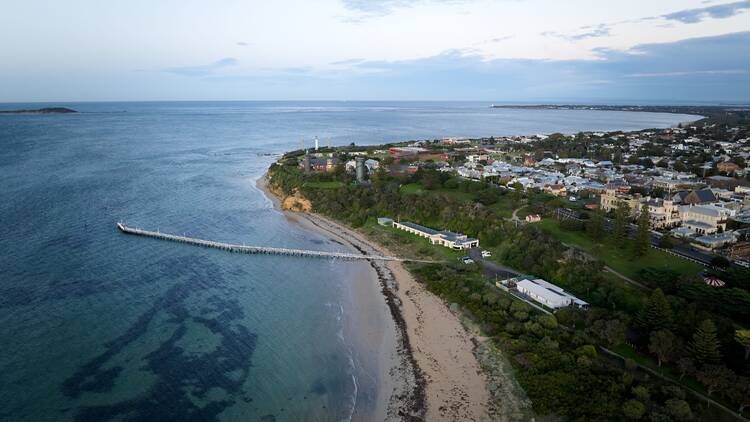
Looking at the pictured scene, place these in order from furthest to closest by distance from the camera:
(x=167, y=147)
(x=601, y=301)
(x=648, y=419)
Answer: (x=167, y=147)
(x=601, y=301)
(x=648, y=419)

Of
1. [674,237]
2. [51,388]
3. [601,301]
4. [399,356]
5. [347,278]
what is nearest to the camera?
[51,388]

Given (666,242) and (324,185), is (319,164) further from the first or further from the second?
(666,242)

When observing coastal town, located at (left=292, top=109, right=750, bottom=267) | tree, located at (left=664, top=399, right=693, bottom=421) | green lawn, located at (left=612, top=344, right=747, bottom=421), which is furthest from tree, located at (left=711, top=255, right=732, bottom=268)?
tree, located at (left=664, top=399, right=693, bottom=421)

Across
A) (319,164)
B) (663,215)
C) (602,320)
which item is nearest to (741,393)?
(602,320)

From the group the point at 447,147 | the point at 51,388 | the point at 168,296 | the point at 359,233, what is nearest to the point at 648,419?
the point at 51,388

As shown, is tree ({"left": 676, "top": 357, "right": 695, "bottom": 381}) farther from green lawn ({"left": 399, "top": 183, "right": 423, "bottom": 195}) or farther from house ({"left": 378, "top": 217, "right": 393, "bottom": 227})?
green lawn ({"left": 399, "top": 183, "right": 423, "bottom": 195})

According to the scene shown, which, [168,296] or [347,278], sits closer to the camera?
[168,296]

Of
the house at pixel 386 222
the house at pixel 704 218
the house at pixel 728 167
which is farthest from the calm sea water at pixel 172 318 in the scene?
the house at pixel 728 167

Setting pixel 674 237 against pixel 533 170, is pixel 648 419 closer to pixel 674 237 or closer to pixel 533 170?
pixel 674 237
